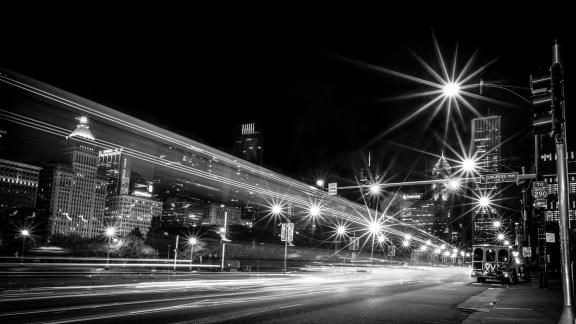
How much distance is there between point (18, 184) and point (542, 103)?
193m

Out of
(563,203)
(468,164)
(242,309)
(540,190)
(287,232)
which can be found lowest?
(242,309)

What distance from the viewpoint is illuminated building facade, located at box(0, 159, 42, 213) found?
164m

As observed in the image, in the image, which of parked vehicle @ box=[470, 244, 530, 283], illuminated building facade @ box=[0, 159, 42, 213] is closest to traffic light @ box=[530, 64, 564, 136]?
parked vehicle @ box=[470, 244, 530, 283]

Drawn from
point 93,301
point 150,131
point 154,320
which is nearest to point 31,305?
point 93,301

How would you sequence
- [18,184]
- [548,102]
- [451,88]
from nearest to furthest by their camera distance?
[548,102], [451,88], [18,184]

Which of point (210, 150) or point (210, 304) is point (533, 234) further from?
point (210, 150)

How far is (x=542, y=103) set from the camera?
9805mm

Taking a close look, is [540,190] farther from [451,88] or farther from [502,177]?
[451,88]

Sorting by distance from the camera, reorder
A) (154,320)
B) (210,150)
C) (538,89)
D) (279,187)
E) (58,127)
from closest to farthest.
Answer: (538,89), (154,320), (58,127), (210,150), (279,187)

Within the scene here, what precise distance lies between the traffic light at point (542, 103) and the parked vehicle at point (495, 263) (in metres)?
27.9

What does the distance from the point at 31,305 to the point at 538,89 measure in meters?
14.9

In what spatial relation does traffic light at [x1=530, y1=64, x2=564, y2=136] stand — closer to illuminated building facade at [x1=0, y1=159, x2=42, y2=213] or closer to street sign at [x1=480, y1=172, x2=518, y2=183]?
street sign at [x1=480, y1=172, x2=518, y2=183]

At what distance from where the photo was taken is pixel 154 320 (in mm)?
10672

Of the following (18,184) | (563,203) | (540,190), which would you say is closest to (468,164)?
(540,190)
